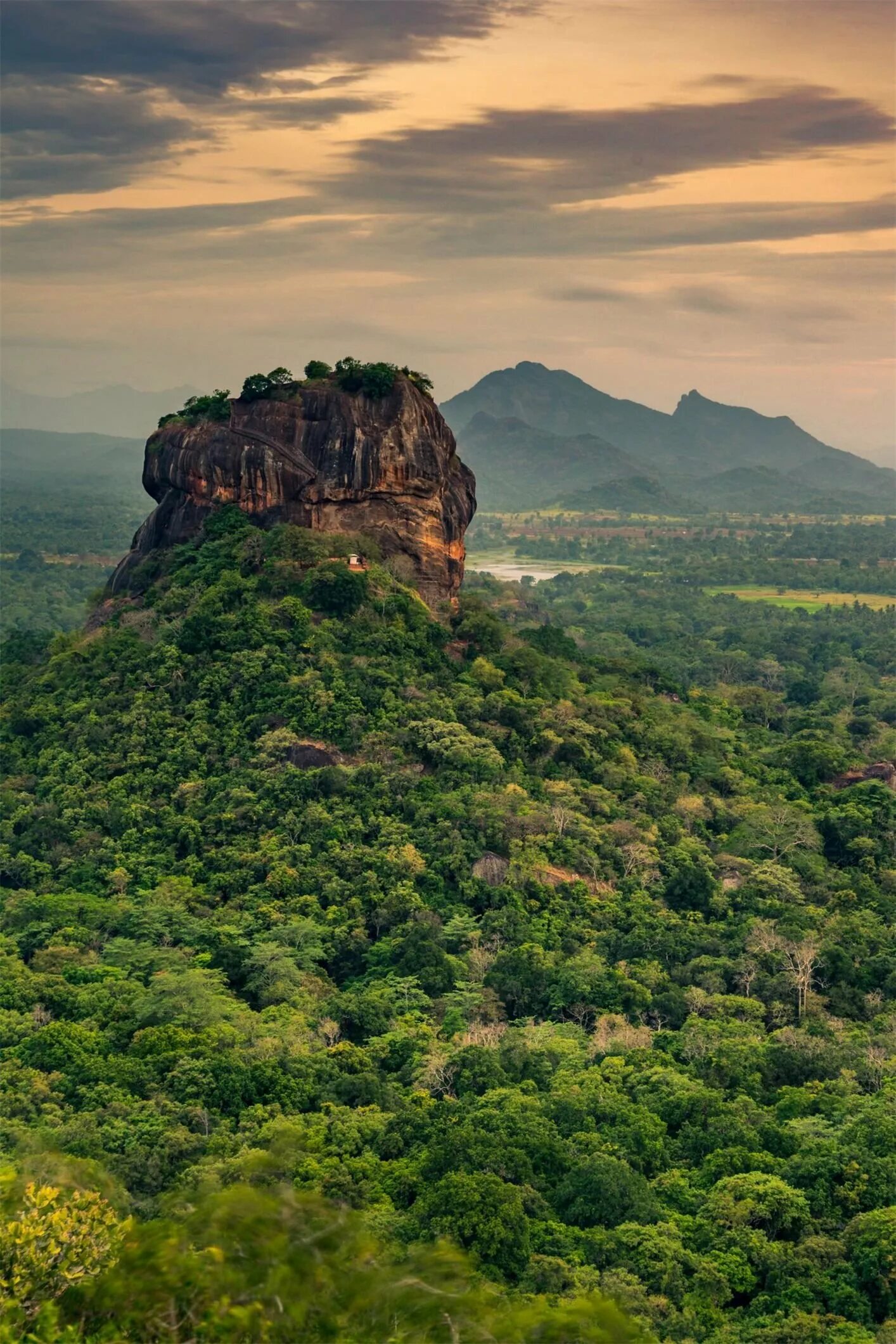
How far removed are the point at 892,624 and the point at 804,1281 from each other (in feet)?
220

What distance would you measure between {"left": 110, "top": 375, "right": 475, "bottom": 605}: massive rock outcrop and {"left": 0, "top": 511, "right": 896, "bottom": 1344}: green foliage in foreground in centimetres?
115

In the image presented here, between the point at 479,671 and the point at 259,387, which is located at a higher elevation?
the point at 259,387

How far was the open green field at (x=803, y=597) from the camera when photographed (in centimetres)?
9081

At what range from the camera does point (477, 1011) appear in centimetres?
2562

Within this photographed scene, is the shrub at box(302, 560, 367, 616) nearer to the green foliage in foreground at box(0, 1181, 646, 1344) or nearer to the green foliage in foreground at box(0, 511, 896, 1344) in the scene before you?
the green foliage in foreground at box(0, 511, 896, 1344)

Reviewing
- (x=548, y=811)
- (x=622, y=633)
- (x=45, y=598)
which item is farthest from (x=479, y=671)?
(x=45, y=598)

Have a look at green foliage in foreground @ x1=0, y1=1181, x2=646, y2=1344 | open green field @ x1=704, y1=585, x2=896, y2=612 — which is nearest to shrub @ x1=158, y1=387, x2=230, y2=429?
green foliage in foreground @ x1=0, y1=1181, x2=646, y2=1344

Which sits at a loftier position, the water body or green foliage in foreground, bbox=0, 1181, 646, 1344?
the water body

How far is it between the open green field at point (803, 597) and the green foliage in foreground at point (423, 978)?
5203 centimetres

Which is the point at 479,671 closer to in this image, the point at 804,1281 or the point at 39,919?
the point at 39,919

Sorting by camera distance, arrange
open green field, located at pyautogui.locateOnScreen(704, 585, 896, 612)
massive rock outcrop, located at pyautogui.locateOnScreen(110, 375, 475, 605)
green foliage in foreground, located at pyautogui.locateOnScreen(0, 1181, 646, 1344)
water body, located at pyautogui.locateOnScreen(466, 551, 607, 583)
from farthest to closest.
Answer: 1. water body, located at pyautogui.locateOnScreen(466, 551, 607, 583)
2. open green field, located at pyautogui.locateOnScreen(704, 585, 896, 612)
3. massive rock outcrop, located at pyautogui.locateOnScreen(110, 375, 475, 605)
4. green foliage in foreground, located at pyautogui.locateOnScreen(0, 1181, 646, 1344)

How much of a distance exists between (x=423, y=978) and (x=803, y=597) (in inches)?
2944

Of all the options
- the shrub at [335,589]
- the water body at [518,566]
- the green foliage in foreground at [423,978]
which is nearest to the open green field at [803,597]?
the water body at [518,566]

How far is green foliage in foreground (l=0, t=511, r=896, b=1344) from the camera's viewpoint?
1731cm
